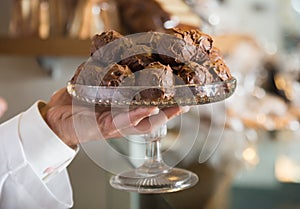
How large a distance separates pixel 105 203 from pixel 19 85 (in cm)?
62

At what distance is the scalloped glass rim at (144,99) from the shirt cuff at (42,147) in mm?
138

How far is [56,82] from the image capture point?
117 cm

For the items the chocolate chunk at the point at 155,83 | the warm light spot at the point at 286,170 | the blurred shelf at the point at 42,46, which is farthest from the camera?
the blurred shelf at the point at 42,46

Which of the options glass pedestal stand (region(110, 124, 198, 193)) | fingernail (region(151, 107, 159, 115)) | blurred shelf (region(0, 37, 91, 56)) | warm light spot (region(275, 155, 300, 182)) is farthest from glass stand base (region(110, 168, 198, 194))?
blurred shelf (region(0, 37, 91, 56))

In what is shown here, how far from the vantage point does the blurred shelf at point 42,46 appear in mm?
1139

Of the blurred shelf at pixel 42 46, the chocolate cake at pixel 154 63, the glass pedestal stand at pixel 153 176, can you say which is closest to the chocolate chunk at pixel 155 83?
the chocolate cake at pixel 154 63

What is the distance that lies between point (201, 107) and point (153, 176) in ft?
0.34

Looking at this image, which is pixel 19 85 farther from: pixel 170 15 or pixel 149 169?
pixel 149 169

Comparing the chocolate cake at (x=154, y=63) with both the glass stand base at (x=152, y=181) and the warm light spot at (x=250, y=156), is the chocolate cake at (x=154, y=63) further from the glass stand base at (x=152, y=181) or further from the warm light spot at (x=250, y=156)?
the warm light spot at (x=250, y=156)

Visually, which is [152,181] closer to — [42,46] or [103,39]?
[103,39]

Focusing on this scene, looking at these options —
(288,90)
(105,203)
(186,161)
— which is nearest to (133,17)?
(186,161)

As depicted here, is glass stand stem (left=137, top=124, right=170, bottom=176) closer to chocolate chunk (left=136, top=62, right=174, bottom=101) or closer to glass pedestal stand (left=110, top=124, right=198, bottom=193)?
glass pedestal stand (left=110, top=124, right=198, bottom=193)

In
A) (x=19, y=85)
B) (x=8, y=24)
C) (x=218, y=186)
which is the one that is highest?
(x=8, y=24)

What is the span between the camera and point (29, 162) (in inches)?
26.6
